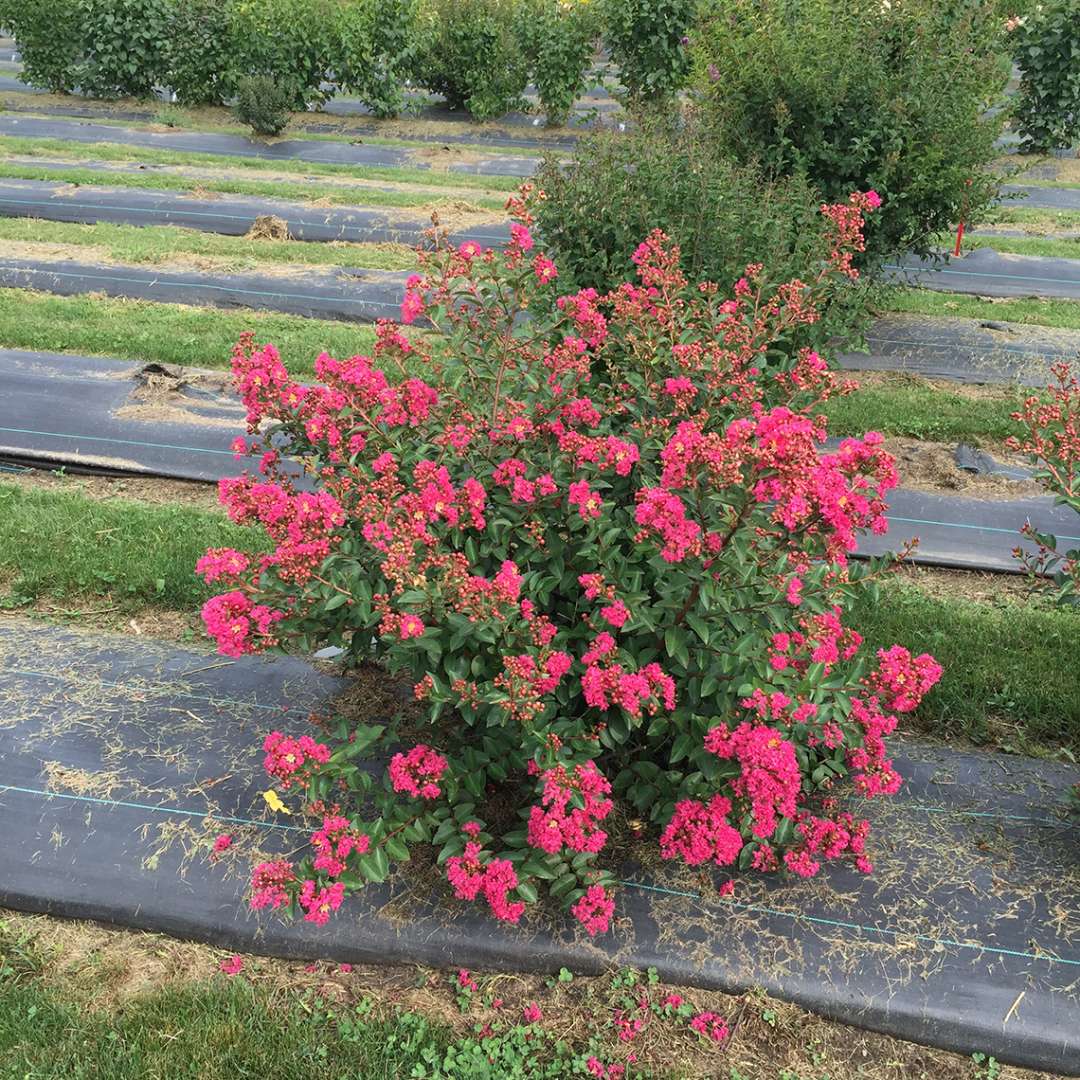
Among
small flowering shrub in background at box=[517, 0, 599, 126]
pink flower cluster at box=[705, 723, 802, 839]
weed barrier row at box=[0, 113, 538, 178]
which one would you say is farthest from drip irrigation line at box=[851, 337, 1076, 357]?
small flowering shrub in background at box=[517, 0, 599, 126]

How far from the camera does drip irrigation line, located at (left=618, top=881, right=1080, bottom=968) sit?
2324 mm

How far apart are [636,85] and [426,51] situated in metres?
3.39

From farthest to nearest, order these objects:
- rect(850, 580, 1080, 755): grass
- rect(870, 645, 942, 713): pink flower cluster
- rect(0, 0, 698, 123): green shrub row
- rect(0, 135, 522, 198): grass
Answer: rect(0, 0, 698, 123): green shrub row
rect(0, 135, 522, 198): grass
rect(850, 580, 1080, 755): grass
rect(870, 645, 942, 713): pink flower cluster

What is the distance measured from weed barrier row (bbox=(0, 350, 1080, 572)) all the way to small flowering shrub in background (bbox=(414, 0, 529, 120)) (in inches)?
435

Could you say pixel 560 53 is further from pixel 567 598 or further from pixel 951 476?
pixel 567 598

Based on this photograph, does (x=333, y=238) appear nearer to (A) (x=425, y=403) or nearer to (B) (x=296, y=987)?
(A) (x=425, y=403)

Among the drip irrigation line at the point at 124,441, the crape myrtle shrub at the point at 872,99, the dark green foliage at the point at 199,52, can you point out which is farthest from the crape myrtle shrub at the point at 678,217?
the dark green foliage at the point at 199,52

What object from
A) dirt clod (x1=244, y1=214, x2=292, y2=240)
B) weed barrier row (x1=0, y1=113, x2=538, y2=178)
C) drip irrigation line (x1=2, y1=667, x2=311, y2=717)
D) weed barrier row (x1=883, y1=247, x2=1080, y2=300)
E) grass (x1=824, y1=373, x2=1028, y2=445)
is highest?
weed barrier row (x1=0, y1=113, x2=538, y2=178)

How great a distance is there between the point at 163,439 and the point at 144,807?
251 cm

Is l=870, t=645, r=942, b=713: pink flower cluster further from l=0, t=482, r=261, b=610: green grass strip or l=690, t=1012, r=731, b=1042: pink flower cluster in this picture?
l=0, t=482, r=261, b=610: green grass strip

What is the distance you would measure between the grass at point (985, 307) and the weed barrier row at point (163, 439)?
264 centimetres

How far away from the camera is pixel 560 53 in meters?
14.5

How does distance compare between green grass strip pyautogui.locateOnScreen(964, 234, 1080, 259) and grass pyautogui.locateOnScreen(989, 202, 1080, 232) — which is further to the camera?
grass pyautogui.locateOnScreen(989, 202, 1080, 232)


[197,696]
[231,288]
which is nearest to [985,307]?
[231,288]
